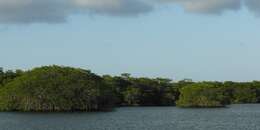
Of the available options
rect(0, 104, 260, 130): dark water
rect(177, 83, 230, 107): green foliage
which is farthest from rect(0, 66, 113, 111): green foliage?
rect(177, 83, 230, 107): green foliage

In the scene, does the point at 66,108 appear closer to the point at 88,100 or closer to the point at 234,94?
the point at 88,100

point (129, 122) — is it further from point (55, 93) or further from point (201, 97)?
point (201, 97)

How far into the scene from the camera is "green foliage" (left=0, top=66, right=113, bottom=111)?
114125mm

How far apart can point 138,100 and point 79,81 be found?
172 ft

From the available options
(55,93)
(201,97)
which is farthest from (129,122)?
(201,97)

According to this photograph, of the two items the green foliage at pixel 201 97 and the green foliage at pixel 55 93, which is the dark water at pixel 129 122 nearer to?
the green foliage at pixel 55 93

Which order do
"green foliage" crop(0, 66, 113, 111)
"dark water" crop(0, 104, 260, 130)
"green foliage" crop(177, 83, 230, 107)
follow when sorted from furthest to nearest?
"green foliage" crop(177, 83, 230, 107)
"green foliage" crop(0, 66, 113, 111)
"dark water" crop(0, 104, 260, 130)

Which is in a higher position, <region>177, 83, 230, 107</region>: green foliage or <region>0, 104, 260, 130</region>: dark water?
<region>177, 83, 230, 107</region>: green foliage

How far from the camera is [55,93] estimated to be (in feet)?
376

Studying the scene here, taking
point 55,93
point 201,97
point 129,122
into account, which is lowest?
→ point 129,122

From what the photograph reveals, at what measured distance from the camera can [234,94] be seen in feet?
628

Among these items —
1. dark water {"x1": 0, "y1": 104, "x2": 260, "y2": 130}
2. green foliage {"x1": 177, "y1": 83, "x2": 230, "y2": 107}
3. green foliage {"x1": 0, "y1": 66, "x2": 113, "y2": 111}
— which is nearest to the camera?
dark water {"x1": 0, "y1": 104, "x2": 260, "y2": 130}

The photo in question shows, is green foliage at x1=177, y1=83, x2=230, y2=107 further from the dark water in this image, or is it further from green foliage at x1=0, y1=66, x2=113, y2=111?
the dark water

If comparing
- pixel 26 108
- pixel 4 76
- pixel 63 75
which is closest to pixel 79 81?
pixel 63 75
